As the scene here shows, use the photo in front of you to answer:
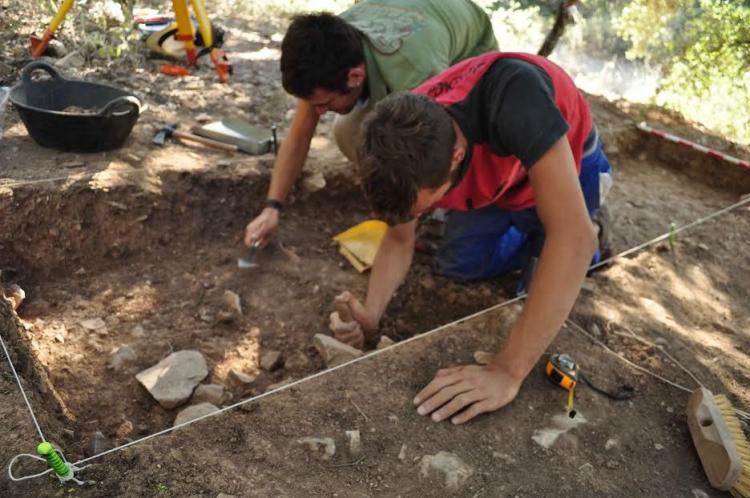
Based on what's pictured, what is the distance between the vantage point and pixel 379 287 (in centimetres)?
239

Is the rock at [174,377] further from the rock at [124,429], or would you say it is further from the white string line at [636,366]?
the white string line at [636,366]

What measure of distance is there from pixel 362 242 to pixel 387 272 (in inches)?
27.4

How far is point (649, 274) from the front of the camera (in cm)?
291

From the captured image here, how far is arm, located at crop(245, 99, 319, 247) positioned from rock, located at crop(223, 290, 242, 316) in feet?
0.77

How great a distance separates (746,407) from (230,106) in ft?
10.8

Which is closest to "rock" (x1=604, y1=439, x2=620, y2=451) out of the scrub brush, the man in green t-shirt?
the scrub brush

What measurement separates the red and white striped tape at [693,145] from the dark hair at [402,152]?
337 cm

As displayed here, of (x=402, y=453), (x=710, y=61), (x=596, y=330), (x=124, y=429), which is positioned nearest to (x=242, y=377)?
(x=124, y=429)

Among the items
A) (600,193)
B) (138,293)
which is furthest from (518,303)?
(138,293)

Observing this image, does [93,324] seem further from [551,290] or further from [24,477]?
[551,290]

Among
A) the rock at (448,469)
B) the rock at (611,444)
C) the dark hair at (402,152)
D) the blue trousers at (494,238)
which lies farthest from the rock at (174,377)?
the rock at (611,444)

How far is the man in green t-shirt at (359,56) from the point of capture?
2.23 metres

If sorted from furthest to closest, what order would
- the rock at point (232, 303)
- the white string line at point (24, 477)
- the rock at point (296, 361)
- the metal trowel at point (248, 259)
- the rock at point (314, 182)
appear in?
the rock at point (314, 182)
the metal trowel at point (248, 259)
the rock at point (232, 303)
the rock at point (296, 361)
the white string line at point (24, 477)

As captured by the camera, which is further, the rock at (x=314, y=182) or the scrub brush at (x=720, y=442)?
the rock at (x=314, y=182)
